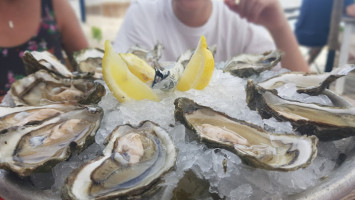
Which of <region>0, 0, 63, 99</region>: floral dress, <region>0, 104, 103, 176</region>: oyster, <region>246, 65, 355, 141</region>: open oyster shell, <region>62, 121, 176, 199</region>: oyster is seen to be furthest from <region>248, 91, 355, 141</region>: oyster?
<region>0, 0, 63, 99</region>: floral dress

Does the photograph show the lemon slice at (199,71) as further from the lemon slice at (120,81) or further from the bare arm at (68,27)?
the bare arm at (68,27)

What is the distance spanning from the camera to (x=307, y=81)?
822 mm

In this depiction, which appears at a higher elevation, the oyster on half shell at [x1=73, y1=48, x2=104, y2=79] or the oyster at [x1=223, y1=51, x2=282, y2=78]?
the oyster at [x1=223, y1=51, x2=282, y2=78]

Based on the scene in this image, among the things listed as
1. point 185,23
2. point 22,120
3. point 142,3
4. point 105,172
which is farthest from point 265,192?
point 142,3

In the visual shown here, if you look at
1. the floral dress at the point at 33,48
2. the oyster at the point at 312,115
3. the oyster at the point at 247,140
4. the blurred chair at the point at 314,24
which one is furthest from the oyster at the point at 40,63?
the blurred chair at the point at 314,24

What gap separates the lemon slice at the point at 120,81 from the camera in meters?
0.71

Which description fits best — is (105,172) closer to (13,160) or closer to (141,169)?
(141,169)

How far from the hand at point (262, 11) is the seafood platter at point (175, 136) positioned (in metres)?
0.78

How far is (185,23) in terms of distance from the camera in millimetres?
1885

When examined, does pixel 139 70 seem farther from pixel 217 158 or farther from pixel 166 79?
pixel 217 158

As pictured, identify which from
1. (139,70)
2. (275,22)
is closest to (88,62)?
(139,70)

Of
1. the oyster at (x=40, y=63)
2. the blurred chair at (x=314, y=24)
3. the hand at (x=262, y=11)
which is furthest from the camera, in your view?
the blurred chair at (x=314, y=24)

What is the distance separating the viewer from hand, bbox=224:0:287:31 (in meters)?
1.57

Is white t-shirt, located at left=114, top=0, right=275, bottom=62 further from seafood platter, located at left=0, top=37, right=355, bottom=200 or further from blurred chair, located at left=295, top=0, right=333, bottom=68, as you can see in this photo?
blurred chair, located at left=295, top=0, right=333, bottom=68
